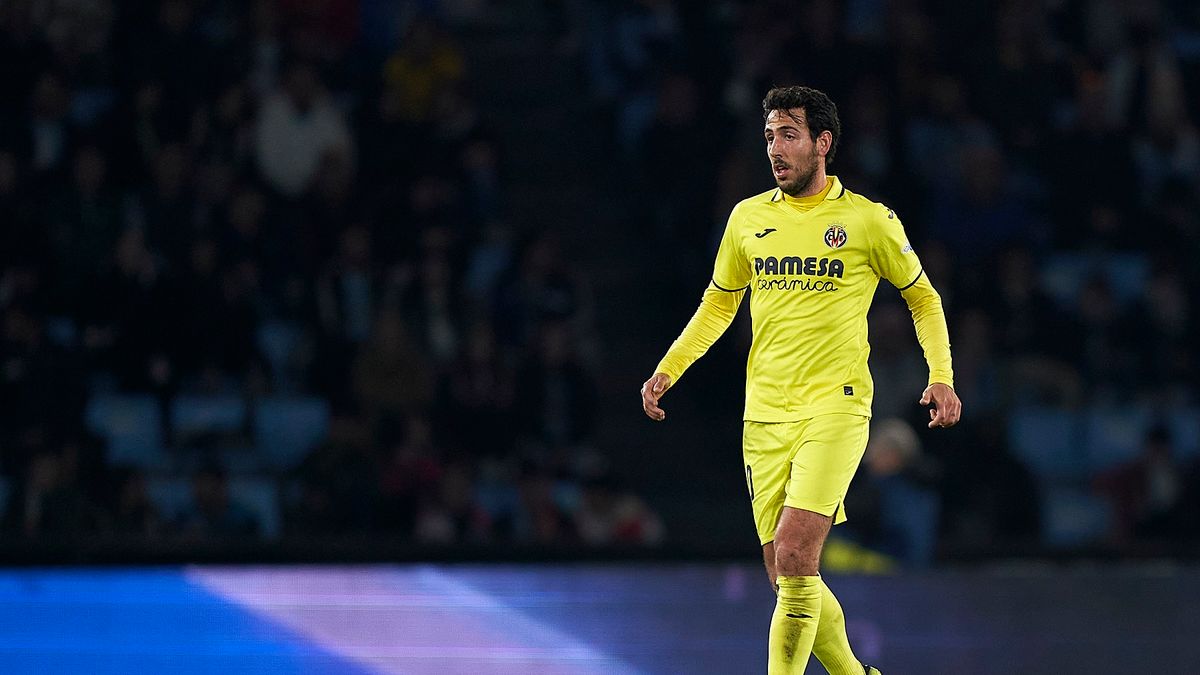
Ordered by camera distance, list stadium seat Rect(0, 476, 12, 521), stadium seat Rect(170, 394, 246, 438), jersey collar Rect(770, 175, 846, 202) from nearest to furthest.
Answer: jersey collar Rect(770, 175, 846, 202) → stadium seat Rect(0, 476, 12, 521) → stadium seat Rect(170, 394, 246, 438)

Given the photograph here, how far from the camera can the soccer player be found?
5637 millimetres

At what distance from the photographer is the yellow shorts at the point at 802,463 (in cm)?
564

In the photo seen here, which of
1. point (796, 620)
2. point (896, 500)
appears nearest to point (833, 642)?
point (796, 620)

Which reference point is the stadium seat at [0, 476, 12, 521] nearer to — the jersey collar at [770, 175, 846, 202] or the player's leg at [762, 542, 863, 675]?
the player's leg at [762, 542, 863, 675]

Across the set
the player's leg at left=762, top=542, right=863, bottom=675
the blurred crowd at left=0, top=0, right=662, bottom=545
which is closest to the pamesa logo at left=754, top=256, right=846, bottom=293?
the player's leg at left=762, top=542, right=863, bottom=675

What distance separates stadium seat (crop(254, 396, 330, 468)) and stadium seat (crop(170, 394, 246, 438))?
0.12 meters

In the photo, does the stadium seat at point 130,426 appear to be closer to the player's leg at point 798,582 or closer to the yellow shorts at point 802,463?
the yellow shorts at point 802,463

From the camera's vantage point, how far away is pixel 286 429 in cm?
1148

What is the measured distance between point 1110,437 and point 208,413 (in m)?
6.00

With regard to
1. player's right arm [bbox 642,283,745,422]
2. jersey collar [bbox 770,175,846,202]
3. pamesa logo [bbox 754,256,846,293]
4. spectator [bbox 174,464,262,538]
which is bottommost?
spectator [bbox 174,464,262,538]

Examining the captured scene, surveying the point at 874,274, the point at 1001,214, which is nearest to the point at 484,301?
the point at 1001,214

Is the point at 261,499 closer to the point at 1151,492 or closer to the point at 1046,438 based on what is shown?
the point at 1046,438

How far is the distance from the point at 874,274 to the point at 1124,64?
891cm

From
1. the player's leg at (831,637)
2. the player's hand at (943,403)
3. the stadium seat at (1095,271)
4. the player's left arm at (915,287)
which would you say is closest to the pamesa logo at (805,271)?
the player's left arm at (915,287)
